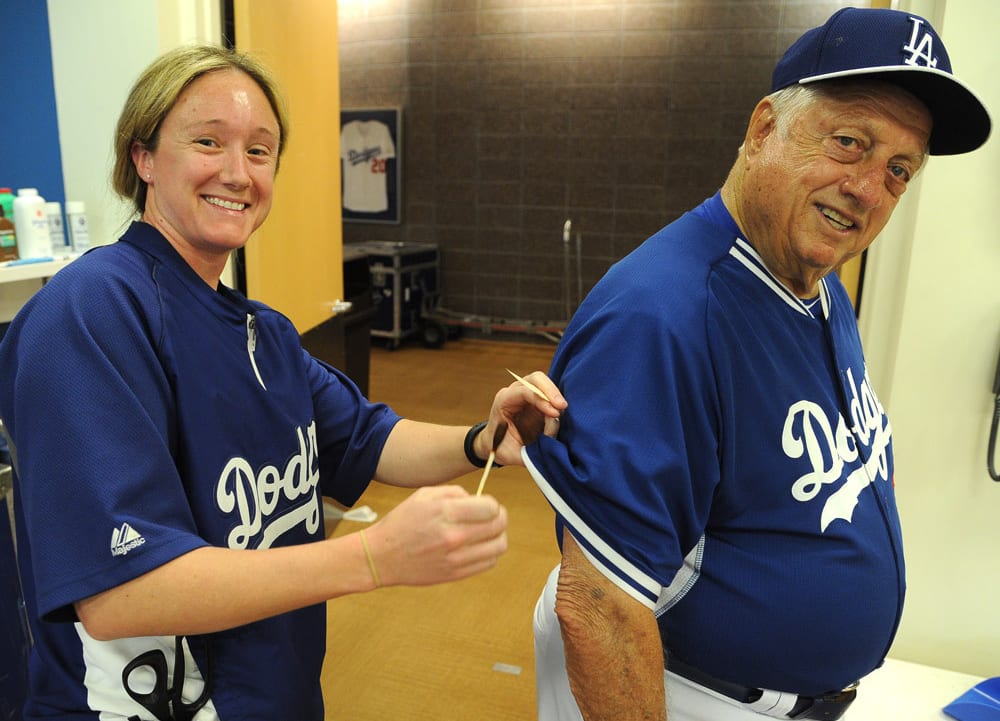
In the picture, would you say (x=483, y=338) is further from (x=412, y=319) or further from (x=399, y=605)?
(x=399, y=605)

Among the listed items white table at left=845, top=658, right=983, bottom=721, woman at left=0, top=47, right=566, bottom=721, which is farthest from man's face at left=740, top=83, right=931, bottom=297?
white table at left=845, top=658, right=983, bottom=721

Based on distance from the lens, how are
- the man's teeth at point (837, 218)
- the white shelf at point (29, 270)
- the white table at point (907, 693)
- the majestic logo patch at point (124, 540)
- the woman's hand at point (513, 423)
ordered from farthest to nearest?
the white shelf at point (29, 270)
the white table at point (907, 693)
the woman's hand at point (513, 423)
the man's teeth at point (837, 218)
the majestic logo patch at point (124, 540)

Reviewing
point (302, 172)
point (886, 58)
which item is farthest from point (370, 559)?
point (302, 172)

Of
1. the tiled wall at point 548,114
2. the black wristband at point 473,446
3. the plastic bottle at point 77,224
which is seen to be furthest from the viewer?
the tiled wall at point 548,114

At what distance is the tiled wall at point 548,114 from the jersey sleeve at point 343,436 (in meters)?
5.27

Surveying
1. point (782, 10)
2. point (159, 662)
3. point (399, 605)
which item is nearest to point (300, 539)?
point (159, 662)

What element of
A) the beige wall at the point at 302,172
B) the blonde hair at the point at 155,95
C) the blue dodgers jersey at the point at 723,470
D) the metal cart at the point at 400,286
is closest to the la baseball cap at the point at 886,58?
the blue dodgers jersey at the point at 723,470

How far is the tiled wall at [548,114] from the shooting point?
19.5ft

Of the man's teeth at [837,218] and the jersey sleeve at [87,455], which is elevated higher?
the man's teeth at [837,218]

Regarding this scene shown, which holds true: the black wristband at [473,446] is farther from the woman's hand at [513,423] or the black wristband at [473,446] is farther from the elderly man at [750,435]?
the elderly man at [750,435]

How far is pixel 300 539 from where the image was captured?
3.90 ft

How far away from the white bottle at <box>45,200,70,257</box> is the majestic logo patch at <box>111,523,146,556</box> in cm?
147

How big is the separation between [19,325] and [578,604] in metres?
0.81

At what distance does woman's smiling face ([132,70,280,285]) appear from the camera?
1077mm
